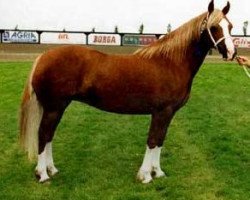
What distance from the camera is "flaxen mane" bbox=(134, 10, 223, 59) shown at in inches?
327

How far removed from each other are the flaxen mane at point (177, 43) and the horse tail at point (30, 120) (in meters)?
1.75

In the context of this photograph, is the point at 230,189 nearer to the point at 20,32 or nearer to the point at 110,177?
the point at 110,177

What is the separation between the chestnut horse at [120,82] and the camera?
322 inches

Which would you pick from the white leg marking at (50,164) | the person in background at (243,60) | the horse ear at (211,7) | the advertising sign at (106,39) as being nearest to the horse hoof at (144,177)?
the white leg marking at (50,164)

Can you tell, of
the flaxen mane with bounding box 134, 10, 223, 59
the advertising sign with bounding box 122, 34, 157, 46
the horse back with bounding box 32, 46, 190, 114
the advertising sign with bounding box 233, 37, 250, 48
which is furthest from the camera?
the advertising sign with bounding box 233, 37, 250, 48

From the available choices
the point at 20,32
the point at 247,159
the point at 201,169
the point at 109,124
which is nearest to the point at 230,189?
the point at 201,169

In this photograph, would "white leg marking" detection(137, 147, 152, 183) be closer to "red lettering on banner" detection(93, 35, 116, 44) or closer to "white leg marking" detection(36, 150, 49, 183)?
"white leg marking" detection(36, 150, 49, 183)

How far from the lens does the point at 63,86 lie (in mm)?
8172

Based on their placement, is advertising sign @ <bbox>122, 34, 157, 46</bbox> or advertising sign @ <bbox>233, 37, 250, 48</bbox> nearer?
advertising sign @ <bbox>122, 34, 157, 46</bbox>

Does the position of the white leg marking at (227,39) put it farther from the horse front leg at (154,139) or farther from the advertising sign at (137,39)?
the advertising sign at (137,39)

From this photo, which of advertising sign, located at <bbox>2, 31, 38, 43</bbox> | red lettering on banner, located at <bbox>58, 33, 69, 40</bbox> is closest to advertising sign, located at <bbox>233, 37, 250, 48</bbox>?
red lettering on banner, located at <bbox>58, 33, 69, 40</bbox>

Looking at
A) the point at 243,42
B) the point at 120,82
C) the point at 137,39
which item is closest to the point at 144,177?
the point at 120,82

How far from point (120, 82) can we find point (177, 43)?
1.06 meters

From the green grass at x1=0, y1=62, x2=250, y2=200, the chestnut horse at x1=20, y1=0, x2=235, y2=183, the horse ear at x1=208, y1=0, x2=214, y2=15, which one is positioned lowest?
the green grass at x1=0, y1=62, x2=250, y2=200
